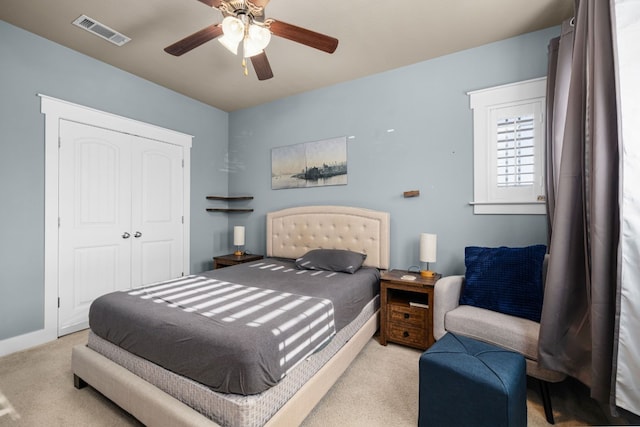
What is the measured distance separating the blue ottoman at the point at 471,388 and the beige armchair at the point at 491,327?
0.99 feet

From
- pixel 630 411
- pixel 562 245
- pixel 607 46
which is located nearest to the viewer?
pixel 630 411

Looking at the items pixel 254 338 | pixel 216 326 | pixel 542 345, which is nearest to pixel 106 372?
pixel 216 326

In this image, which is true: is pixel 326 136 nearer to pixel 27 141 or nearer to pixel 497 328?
pixel 497 328

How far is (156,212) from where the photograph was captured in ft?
11.9

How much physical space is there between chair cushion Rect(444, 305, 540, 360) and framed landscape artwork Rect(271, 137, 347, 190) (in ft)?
6.51

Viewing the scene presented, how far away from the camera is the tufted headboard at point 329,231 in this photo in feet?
10.4

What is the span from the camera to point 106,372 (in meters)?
1.70

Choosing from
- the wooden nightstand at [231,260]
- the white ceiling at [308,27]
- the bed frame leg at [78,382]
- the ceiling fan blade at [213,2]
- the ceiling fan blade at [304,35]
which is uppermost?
the white ceiling at [308,27]

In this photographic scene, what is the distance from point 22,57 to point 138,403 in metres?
3.18

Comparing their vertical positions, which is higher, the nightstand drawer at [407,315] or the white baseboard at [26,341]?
the nightstand drawer at [407,315]

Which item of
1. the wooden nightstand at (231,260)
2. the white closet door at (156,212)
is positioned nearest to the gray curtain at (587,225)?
the wooden nightstand at (231,260)

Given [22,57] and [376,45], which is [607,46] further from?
[22,57]

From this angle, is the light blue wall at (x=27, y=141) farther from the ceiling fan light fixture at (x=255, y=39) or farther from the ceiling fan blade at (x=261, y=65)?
the ceiling fan light fixture at (x=255, y=39)

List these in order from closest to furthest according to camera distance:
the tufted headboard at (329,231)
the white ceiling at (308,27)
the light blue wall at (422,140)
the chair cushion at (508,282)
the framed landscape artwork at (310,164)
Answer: the chair cushion at (508,282) → the white ceiling at (308,27) → the light blue wall at (422,140) → the tufted headboard at (329,231) → the framed landscape artwork at (310,164)
